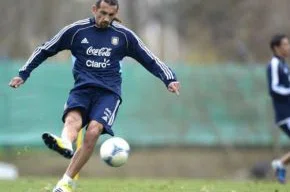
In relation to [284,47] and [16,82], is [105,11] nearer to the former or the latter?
[16,82]

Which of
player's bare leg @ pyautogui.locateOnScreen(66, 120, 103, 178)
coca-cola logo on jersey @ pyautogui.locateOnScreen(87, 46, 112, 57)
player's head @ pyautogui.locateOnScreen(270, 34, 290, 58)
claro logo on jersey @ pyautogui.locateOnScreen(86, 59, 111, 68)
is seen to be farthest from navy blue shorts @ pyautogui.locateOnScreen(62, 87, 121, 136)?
player's head @ pyautogui.locateOnScreen(270, 34, 290, 58)

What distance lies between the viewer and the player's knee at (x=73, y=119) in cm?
1055

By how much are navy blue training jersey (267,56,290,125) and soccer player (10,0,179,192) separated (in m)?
4.58

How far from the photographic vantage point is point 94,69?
1089 cm

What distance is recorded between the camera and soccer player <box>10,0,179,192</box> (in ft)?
34.4

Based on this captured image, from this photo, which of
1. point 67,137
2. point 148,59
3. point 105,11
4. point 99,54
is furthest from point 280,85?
point 67,137

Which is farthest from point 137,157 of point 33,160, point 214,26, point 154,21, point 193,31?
point 154,21

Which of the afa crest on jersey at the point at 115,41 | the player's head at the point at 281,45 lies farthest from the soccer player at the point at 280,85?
the afa crest on jersey at the point at 115,41

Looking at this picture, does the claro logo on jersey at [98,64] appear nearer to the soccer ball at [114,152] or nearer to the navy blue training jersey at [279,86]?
the soccer ball at [114,152]

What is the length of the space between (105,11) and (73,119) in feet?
4.31

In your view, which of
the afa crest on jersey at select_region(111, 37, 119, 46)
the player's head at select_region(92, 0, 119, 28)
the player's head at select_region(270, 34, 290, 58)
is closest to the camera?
the player's head at select_region(92, 0, 119, 28)

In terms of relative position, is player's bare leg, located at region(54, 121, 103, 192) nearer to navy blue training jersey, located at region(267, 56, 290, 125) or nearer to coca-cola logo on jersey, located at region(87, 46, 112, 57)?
coca-cola logo on jersey, located at region(87, 46, 112, 57)

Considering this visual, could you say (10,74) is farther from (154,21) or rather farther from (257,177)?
(154,21)

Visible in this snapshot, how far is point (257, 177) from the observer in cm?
2442
